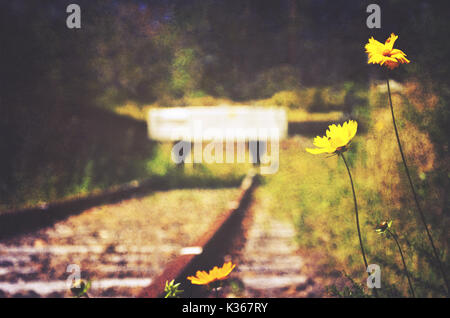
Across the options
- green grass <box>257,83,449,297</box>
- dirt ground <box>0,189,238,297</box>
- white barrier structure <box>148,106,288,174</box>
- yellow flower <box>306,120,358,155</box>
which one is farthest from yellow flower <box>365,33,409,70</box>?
white barrier structure <box>148,106,288,174</box>

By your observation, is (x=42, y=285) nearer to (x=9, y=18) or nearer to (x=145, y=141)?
(x=9, y=18)

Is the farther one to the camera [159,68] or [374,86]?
[159,68]

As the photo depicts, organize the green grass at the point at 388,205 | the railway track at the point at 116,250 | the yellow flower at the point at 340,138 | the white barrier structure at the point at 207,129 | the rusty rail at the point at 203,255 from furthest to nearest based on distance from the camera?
1. the white barrier structure at the point at 207,129
2. the railway track at the point at 116,250
3. the rusty rail at the point at 203,255
4. the green grass at the point at 388,205
5. the yellow flower at the point at 340,138

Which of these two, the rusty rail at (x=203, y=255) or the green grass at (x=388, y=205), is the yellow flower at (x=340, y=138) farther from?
the rusty rail at (x=203, y=255)

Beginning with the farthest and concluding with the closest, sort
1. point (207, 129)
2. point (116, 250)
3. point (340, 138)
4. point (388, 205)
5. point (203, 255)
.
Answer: point (207, 129)
point (116, 250)
point (203, 255)
point (388, 205)
point (340, 138)

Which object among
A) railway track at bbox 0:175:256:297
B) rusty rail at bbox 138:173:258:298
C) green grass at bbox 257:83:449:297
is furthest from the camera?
railway track at bbox 0:175:256:297

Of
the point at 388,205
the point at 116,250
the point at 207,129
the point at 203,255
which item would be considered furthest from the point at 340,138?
the point at 207,129

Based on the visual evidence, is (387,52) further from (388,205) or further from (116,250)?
(116,250)

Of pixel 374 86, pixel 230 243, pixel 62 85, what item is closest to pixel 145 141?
pixel 62 85

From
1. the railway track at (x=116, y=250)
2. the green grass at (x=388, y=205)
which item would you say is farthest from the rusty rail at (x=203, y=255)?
the green grass at (x=388, y=205)

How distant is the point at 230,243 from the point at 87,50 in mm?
1961

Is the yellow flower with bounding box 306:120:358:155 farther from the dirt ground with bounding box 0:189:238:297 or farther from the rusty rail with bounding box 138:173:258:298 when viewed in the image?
the dirt ground with bounding box 0:189:238:297

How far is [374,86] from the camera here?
1777 millimetres
